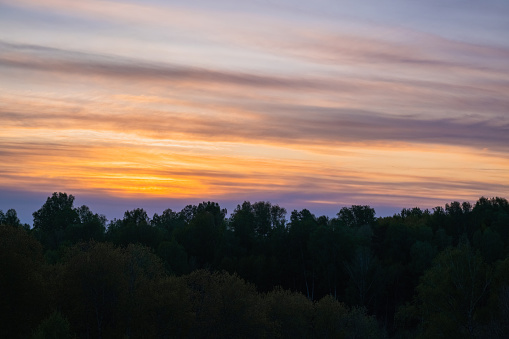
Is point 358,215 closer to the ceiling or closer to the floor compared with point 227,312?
closer to the ceiling

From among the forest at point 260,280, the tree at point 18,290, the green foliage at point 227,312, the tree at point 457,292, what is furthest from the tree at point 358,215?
the tree at point 18,290

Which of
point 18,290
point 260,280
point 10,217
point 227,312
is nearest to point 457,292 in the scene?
point 227,312

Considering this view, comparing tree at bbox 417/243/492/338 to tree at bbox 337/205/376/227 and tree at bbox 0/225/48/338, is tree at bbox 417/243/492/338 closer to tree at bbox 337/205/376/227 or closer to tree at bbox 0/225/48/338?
tree at bbox 0/225/48/338

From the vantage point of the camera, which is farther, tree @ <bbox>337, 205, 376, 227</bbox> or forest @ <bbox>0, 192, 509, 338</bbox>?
tree @ <bbox>337, 205, 376, 227</bbox>

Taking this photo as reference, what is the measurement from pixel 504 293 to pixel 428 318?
1291 centimetres

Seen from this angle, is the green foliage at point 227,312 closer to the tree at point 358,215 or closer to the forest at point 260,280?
the forest at point 260,280

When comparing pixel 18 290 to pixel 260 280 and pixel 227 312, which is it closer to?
pixel 227 312

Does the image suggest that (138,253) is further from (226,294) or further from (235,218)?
(235,218)

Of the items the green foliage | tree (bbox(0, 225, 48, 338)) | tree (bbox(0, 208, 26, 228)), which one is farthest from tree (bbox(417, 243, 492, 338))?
tree (bbox(0, 208, 26, 228))

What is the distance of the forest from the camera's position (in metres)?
79.5

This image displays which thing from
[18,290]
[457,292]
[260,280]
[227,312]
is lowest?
[260,280]

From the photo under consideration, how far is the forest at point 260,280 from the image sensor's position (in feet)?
261

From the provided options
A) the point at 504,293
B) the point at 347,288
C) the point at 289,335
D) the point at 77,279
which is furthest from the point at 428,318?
the point at 77,279

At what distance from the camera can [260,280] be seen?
137125mm
